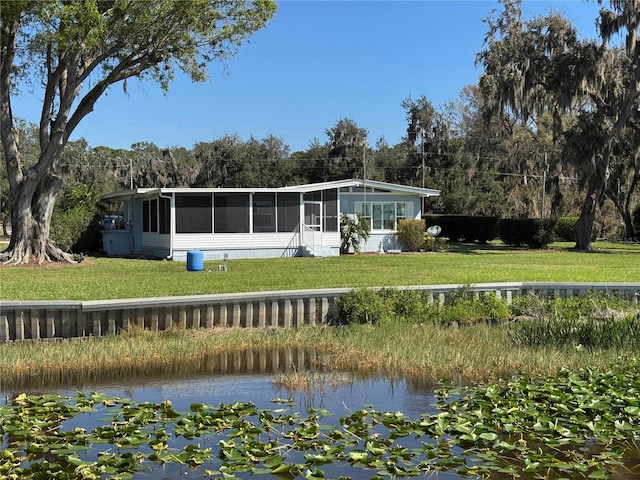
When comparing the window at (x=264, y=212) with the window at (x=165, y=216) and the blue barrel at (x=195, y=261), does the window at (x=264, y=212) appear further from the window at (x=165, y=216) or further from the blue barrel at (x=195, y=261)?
the blue barrel at (x=195, y=261)

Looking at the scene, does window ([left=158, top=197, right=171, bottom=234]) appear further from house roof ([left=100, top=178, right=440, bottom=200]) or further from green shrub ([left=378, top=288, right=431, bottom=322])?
green shrub ([left=378, top=288, right=431, bottom=322])

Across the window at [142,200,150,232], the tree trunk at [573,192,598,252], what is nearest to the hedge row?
the tree trunk at [573,192,598,252]

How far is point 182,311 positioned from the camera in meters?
9.55

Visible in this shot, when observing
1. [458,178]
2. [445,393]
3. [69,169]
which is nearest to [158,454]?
[445,393]

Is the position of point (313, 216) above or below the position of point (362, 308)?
above

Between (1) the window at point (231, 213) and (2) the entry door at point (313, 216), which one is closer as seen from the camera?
(1) the window at point (231, 213)

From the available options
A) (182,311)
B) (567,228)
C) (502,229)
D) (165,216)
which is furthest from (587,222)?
(182,311)

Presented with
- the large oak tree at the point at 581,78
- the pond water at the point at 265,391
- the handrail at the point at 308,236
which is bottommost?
the pond water at the point at 265,391

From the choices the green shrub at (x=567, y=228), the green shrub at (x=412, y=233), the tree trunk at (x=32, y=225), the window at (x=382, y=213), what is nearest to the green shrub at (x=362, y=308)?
the tree trunk at (x=32, y=225)

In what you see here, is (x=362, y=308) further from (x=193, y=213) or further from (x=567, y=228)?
(x=567, y=228)

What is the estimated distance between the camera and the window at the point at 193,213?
21969 millimetres

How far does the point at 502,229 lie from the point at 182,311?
842 inches

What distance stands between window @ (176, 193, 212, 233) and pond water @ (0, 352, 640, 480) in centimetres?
1445

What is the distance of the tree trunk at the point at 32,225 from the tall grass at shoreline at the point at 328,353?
1106cm
